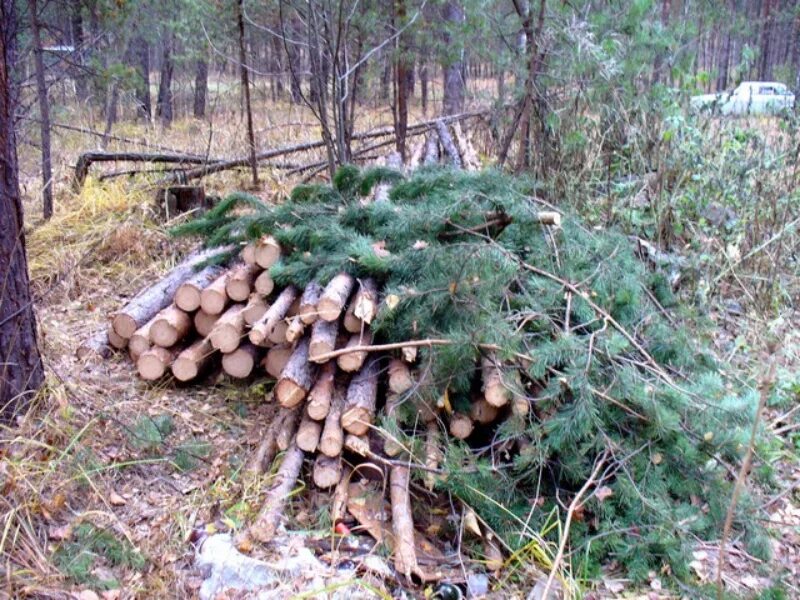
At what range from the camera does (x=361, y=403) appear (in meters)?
3.33

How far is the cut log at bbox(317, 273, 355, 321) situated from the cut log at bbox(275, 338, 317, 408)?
0.25 meters

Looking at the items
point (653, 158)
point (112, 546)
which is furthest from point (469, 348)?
point (653, 158)

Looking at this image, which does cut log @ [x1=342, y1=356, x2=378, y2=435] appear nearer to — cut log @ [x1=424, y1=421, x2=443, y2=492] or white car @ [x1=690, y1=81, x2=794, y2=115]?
cut log @ [x1=424, y1=421, x2=443, y2=492]

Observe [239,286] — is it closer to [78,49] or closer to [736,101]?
[78,49]

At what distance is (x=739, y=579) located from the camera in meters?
2.87

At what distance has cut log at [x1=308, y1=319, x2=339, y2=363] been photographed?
3.48 metres

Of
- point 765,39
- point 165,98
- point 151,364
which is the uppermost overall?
point 765,39

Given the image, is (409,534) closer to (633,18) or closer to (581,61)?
(581,61)

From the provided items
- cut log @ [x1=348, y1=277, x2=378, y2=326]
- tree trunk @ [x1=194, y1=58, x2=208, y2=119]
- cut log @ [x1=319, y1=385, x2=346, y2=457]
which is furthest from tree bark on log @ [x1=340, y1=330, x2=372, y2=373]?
tree trunk @ [x1=194, y1=58, x2=208, y2=119]

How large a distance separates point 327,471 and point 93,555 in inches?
40.2

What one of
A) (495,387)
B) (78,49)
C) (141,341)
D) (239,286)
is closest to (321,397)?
(495,387)

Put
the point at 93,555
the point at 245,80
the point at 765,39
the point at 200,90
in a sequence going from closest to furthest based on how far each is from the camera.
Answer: the point at 93,555, the point at 245,80, the point at 200,90, the point at 765,39

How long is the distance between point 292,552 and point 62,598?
33.0 inches

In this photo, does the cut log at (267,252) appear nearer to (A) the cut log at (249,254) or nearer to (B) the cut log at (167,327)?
(A) the cut log at (249,254)
